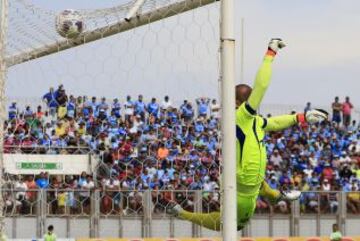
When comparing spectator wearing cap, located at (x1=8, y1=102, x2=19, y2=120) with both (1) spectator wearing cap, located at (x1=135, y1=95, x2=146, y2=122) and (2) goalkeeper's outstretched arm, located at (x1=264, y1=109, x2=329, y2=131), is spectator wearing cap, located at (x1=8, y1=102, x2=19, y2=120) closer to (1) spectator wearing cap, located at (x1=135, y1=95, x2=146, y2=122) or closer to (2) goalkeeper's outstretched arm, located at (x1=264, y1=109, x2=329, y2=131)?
(1) spectator wearing cap, located at (x1=135, y1=95, x2=146, y2=122)

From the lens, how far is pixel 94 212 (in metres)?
18.8

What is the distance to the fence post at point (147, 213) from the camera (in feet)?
56.6

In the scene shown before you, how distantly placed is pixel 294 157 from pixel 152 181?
28.9 ft

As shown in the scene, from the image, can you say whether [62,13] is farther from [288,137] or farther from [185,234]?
[288,137]

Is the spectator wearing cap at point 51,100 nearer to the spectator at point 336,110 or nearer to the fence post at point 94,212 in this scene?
the fence post at point 94,212

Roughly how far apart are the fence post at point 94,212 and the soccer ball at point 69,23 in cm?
791

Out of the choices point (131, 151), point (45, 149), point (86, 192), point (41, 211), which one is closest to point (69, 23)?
point (45, 149)

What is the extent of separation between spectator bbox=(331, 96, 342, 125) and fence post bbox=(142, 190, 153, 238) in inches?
371

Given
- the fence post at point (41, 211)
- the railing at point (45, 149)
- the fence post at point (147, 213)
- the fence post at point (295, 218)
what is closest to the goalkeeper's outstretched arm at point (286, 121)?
the railing at point (45, 149)

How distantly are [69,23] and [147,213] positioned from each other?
9902mm

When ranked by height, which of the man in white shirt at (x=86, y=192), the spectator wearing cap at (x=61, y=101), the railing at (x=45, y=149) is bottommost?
the man in white shirt at (x=86, y=192)

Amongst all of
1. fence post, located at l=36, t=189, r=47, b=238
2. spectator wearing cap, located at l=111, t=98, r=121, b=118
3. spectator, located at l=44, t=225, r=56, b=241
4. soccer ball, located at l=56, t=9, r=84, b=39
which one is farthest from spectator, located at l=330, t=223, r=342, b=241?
soccer ball, located at l=56, t=9, r=84, b=39

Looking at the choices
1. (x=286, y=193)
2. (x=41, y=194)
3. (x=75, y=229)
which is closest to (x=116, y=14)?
(x=286, y=193)

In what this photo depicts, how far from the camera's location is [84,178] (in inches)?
666
